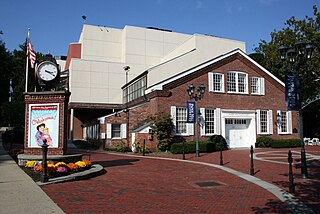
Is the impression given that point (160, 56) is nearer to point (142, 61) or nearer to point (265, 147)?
point (142, 61)

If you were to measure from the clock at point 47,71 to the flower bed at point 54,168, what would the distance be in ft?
12.1

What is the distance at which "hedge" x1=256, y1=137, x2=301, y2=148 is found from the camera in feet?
87.7

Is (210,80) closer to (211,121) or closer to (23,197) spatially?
(211,121)

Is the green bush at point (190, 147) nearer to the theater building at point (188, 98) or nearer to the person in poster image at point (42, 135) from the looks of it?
the theater building at point (188, 98)

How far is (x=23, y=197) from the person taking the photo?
308 inches

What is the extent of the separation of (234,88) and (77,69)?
21.2 m

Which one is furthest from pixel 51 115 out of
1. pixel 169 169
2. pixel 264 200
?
pixel 264 200

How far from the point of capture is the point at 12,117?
34875 mm

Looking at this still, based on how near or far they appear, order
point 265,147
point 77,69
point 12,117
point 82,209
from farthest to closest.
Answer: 1. point 77,69
2. point 12,117
3. point 265,147
4. point 82,209

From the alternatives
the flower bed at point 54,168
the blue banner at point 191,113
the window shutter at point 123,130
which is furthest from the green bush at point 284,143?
the flower bed at point 54,168

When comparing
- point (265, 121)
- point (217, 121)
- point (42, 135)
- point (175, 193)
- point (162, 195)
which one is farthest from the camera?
point (265, 121)

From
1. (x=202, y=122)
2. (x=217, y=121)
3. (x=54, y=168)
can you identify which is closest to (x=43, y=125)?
(x=54, y=168)

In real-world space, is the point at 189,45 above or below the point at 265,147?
above

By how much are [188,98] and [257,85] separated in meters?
7.90
